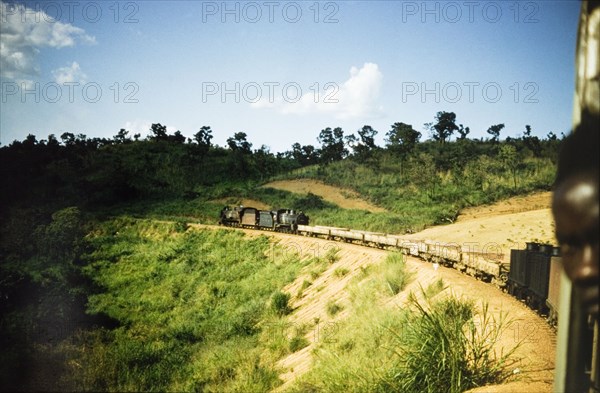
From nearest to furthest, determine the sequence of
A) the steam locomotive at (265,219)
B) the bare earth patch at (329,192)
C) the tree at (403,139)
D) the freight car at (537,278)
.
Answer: the freight car at (537,278)
the steam locomotive at (265,219)
the bare earth patch at (329,192)
the tree at (403,139)

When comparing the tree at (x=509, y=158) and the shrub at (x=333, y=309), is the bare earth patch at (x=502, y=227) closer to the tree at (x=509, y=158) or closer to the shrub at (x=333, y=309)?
the tree at (x=509, y=158)

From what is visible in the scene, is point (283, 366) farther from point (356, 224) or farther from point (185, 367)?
point (356, 224)

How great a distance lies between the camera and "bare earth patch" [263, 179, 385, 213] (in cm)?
5672

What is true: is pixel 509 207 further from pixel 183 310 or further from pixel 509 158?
pixel 183 310

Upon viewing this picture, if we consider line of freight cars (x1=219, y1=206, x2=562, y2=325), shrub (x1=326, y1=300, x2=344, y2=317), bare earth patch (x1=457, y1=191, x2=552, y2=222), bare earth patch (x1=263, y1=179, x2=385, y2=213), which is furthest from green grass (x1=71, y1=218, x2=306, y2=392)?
bare earth patch (x1=457, y1=191, x2=552, y2=222)

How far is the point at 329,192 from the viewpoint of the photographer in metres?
65.7

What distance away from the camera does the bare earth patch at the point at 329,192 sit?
2233 inches

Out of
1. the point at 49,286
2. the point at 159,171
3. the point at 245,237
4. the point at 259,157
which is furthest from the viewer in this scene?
the point at 259,157

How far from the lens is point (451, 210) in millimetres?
44188

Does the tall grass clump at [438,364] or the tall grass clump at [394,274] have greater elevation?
the tall grass clump at [438,364]

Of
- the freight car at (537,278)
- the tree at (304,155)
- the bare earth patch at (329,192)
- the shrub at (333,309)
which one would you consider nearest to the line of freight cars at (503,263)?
the freight car at (537,278)

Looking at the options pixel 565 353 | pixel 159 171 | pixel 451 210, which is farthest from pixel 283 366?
pixel 159 171

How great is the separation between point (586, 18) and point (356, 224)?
43.9 m

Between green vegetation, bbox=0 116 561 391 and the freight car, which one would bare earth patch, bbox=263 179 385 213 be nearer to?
green vegetation, bbox=0 116 561 391
